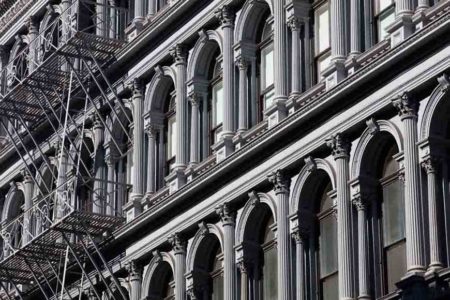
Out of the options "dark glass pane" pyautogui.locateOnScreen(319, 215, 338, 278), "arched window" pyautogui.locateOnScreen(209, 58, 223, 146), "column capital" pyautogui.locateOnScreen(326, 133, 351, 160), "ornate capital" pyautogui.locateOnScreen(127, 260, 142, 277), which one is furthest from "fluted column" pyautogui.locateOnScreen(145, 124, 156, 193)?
"column capital" pyautogui.locateOnScreen(326, 133, 351, 160)

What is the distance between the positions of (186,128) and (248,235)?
5284 mm

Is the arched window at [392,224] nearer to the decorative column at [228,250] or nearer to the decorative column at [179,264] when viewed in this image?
the decorative column at [228,250]

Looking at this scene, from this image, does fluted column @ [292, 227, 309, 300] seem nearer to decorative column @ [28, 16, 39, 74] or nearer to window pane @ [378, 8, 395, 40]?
window pane @ [378, 8, 395, 40]

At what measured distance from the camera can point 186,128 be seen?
5062 cm

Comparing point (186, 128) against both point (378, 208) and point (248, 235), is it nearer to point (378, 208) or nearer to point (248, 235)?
point (248, 235)

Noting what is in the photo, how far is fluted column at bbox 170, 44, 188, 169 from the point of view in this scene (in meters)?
50.3

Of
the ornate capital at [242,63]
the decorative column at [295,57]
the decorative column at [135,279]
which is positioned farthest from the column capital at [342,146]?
the decorative column at [135,279]

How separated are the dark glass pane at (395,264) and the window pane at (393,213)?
170 millimetres

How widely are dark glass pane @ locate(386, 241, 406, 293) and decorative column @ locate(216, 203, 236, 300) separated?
235 inches

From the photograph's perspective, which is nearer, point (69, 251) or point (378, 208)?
point (378, 208)

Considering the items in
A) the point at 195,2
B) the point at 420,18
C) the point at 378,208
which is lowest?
the point at 378,208

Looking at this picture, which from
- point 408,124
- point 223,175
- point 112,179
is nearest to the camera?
point 408,124

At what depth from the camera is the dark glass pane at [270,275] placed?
45281 mm

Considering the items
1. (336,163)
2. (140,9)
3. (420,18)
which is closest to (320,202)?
(336,163)
